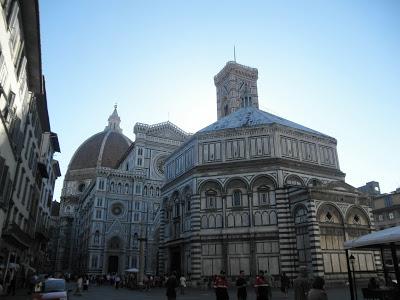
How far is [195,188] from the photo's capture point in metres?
32.4

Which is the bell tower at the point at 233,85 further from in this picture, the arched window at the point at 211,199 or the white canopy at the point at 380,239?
the white canopy at the point at 380,239

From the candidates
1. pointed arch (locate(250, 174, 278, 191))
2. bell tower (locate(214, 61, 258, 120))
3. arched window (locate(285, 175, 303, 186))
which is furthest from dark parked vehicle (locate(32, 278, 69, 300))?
bell tower (locate(214, 61, 258, 120))

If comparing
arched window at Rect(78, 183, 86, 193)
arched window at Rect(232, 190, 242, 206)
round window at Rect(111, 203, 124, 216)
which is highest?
arched window at Rect(78, 183, 86, 193)

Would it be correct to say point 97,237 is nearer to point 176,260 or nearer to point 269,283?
point 176,260

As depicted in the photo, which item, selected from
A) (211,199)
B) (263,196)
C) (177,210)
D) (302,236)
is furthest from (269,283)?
(177,210)

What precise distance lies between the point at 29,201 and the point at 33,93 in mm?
10395

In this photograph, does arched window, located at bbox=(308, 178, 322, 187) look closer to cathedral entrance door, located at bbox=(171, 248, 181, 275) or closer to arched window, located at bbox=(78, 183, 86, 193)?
cathedral entrance door, located at bbox=(171, 248, 181, 275)

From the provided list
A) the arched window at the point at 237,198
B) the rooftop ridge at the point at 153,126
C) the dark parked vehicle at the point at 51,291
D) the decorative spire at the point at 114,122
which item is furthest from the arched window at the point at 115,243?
the decorative spire at the point at 114,122

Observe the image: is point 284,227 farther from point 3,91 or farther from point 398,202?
point 398,202

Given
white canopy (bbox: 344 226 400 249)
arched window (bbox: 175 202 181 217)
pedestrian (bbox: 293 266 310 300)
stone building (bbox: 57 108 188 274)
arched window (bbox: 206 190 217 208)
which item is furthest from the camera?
stone building (bbox: 57 108 188 274)

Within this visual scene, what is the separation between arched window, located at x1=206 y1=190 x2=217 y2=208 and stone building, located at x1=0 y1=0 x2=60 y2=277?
14.9m

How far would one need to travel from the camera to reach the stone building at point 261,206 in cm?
2825

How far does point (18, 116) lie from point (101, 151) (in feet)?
279

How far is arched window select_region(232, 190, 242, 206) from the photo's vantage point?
31031mm
